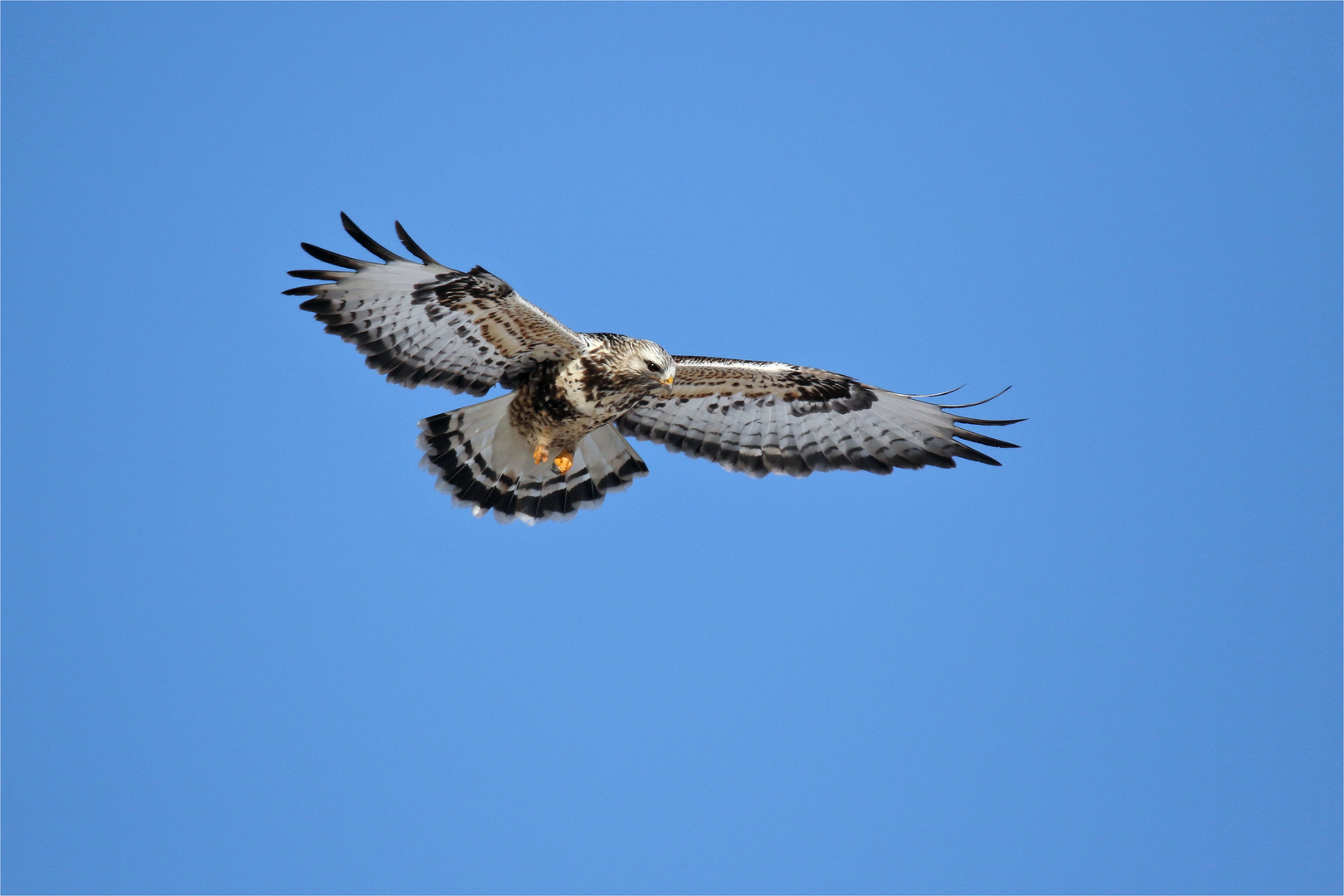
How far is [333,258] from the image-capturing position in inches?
278

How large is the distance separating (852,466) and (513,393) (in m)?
2.73

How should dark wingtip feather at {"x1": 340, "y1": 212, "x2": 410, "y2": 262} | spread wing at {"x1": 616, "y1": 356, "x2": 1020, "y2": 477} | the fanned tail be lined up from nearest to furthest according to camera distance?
dark wingtip feather at {"x1": 340, "y1": 212, "x2": 410, "y2": 262} < the fanned tail < spread wing at {"x1": 616, "y1": 356, "x2": 1020, "y2": 477}

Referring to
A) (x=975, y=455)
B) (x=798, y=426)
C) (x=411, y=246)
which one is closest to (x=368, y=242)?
(x=411, y=246)

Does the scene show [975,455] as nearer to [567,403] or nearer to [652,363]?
[652,363]

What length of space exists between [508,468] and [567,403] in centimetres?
115

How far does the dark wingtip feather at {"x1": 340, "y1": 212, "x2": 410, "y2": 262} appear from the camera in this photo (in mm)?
6664

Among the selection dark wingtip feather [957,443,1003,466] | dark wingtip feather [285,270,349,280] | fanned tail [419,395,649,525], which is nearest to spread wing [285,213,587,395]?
dark wingtip feather [285,270,349,280]

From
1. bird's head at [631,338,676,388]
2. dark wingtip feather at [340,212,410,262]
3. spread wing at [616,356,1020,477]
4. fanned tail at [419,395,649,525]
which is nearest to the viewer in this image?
dark wingtip feather at [340,212,410,262]

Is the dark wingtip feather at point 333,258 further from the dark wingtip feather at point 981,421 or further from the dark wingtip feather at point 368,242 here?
the dark wingtip feather at point 981,421

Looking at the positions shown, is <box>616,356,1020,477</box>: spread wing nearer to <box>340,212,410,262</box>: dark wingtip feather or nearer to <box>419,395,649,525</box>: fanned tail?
<box>419,395,649,525</box>: fanned tail

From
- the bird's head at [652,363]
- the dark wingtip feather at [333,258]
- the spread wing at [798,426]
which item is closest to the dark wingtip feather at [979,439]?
the spread wing at [798,426]

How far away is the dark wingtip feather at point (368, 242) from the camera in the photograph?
6.66 m

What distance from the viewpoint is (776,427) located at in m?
9.05

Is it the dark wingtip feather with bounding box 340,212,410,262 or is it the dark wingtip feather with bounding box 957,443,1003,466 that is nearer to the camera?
A: the dark wingtip feather with bounding box 340,212,410,262
